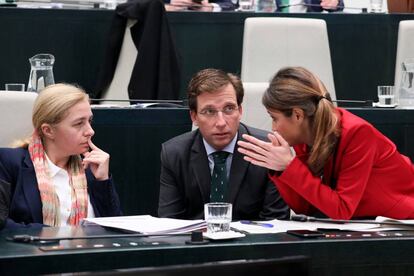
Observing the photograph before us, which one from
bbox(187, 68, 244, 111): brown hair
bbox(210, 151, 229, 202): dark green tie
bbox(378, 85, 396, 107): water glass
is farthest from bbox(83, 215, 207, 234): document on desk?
bbox(378, 85, 396, 107): water glass

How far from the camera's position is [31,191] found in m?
3.56

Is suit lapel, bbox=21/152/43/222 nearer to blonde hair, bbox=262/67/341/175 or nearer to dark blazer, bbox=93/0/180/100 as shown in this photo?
blonde hair, bbox=262/67/341/175

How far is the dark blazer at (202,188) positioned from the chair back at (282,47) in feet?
5.85

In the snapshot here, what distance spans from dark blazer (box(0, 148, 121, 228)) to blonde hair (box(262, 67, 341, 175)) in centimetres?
71

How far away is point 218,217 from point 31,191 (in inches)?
38.6

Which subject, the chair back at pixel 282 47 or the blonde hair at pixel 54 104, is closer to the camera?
the blonde hair at pixel 54 104

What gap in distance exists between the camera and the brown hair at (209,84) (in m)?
3.85

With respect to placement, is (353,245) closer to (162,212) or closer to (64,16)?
(162,212)

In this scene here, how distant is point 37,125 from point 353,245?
1.52 meters

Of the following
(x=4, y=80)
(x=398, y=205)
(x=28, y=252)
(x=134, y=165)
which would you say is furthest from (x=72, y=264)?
(x=4, y=80)

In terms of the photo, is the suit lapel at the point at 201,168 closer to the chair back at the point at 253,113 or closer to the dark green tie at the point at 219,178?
the dark green tie at the point at 219,178

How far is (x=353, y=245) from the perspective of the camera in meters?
2.71

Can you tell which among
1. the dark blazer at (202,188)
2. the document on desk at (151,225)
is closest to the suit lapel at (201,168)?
the dark blazer at (202,188)

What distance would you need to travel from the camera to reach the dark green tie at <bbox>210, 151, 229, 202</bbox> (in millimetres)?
3732
